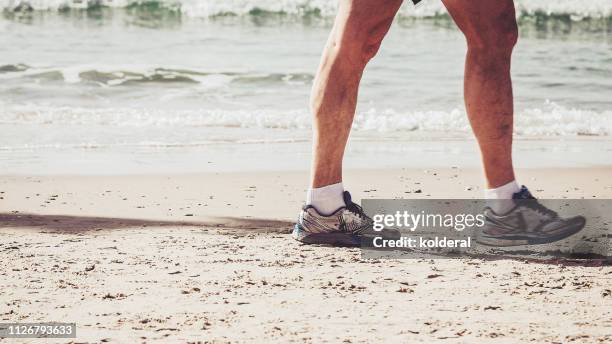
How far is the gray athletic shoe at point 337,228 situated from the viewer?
3627 mm

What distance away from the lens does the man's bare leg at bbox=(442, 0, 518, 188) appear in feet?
11.6

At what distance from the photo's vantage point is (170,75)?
14.0 m

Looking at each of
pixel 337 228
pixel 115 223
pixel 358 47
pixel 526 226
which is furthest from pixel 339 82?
pixel 115 223

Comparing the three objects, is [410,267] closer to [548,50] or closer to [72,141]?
[72,141]

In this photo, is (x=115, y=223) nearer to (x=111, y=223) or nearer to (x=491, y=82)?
(x=111, y=223)

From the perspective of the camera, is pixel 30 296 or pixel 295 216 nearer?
pixel 30 296

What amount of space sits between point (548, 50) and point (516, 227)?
14.1 metres

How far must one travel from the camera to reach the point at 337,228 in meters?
3.64

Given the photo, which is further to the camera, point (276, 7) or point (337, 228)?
point (276, 7)

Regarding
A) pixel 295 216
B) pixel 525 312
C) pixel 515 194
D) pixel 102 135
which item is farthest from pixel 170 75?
pixel 525 312

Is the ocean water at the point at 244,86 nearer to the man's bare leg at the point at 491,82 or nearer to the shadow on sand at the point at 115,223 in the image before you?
the shadow on sand at the point at 115,223

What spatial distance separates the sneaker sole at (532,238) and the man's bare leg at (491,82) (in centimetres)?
20

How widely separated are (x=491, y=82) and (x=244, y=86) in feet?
31.1

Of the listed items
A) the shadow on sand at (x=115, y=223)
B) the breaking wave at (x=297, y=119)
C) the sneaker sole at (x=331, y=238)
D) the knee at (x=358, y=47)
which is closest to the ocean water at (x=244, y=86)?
the breaking wave at (x=297, y=119)
